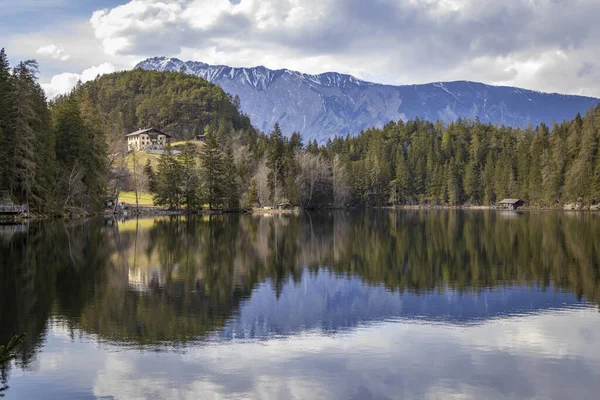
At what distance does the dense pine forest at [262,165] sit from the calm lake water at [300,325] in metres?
38.6

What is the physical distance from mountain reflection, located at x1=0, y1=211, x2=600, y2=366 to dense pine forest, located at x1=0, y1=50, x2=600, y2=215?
26.5 m

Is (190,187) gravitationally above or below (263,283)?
above

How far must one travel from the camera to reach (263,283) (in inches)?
1105

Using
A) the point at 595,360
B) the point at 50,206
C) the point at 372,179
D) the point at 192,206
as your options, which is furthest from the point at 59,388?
the point at 372,179

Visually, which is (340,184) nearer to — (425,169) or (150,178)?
(150,178)

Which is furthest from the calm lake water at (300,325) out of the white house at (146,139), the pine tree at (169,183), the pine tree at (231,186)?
the white house at (146,139)

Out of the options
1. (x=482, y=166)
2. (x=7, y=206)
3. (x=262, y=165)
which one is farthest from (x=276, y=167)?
(x=482, y=166)

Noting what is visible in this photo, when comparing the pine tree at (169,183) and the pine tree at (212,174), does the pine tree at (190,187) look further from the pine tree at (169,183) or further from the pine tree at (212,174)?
the pine tree at (212,174)

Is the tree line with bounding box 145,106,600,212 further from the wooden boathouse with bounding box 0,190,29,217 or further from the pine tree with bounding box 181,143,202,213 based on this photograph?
the wooden boathouse with bounding box 0,190,29,217

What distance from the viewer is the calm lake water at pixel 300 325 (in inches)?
552

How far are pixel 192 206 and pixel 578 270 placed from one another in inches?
3265

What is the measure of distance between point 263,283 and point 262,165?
3709 inches

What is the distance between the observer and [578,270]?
32.4 meters

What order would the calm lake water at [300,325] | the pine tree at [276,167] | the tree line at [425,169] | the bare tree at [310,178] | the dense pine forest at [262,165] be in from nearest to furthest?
the calm lake water at [300,325]
the dense pine forest at [262,165]
the pine tree at [276,167]
the tree line at [425,169]
the bare tree at [310,178]
